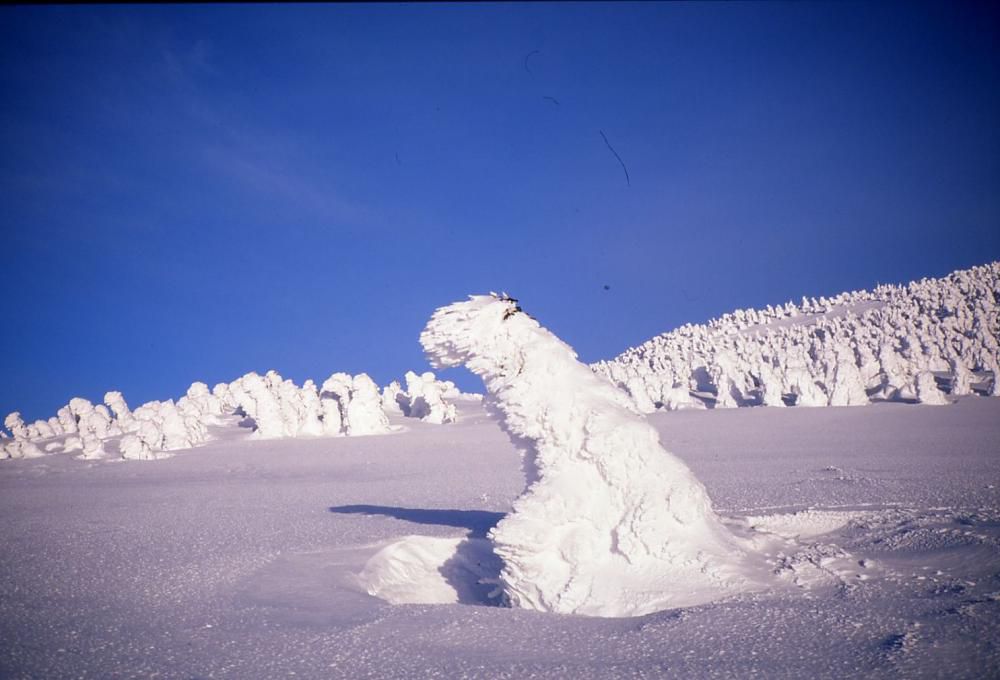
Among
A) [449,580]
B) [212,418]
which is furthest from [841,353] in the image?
[212,418]

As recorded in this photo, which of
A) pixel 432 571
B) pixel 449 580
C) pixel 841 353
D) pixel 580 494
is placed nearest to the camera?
pixel 580 494

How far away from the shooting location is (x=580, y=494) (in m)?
5.98

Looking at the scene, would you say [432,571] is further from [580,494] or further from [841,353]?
[841,353]

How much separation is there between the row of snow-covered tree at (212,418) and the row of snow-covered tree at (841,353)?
1191 cm

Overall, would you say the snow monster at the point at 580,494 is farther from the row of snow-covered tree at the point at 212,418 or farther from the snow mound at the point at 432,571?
the row of snow-covered tree at the point at 212,418

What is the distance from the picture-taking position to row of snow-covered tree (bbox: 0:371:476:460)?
915 inches

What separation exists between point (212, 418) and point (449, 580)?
99.8 ft

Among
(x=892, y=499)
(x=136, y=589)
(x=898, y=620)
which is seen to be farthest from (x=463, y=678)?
(x=892, y=499)

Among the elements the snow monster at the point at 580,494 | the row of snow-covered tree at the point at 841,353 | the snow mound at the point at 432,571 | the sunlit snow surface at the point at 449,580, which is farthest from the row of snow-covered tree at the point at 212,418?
the snow monster at the point at 580,494

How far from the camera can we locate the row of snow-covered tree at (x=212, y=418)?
23.2 meters

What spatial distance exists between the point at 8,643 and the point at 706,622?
5.22 m

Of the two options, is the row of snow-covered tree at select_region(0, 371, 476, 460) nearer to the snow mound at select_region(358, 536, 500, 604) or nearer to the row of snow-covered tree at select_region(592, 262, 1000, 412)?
the row of snow-covered tree at select_region(592, 262, 1000, 412)

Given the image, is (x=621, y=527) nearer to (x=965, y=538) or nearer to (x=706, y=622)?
(x=706, y=622)

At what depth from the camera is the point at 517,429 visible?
253 inches
